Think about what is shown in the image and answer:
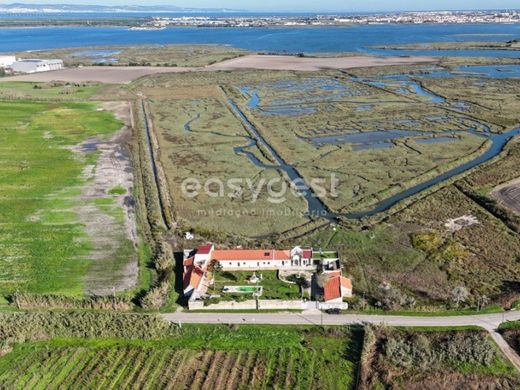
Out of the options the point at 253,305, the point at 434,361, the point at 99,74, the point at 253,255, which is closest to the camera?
the point at 434,361

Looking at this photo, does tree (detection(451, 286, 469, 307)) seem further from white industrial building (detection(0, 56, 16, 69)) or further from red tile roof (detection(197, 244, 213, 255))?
white industrial building (detection(0, 56, 16, 69))

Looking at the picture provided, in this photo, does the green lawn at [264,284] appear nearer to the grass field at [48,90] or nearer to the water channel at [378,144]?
the water channel at [378,144]

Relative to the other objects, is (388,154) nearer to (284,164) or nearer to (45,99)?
(284,164)

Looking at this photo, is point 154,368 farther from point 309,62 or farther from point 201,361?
point 309,62

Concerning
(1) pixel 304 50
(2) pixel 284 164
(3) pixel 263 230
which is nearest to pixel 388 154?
(2) pixel 284 164

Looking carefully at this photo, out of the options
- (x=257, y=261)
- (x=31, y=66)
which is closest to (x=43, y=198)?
(x=257, y=261)
